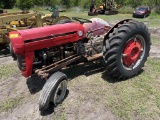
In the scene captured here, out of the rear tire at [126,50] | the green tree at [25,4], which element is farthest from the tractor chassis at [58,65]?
the green tree at [25,4]

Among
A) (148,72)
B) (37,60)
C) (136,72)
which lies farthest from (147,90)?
(37,60)

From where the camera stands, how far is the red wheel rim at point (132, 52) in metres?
5.21

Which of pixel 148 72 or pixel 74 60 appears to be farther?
pixel 148 72

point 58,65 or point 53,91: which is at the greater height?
point 58,65

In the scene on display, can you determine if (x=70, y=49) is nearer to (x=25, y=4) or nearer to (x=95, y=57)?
(x=95, y=57)

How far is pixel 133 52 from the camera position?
541 cm

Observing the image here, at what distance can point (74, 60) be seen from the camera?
17.4 ft

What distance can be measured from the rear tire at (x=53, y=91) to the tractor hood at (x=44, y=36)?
2.56 feet

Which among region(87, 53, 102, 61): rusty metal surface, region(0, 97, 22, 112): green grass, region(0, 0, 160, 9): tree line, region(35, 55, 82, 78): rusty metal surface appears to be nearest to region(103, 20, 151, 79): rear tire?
region(87, 53, 102, 61): rusty metal surface

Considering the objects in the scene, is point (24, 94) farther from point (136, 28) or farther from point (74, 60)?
point (136, 28)

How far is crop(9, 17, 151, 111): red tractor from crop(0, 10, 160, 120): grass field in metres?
0.24

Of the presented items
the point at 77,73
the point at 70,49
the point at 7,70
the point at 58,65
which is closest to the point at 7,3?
the point at 7,70

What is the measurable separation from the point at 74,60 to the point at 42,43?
973 millimetres

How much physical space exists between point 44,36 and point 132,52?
83.3 inches
